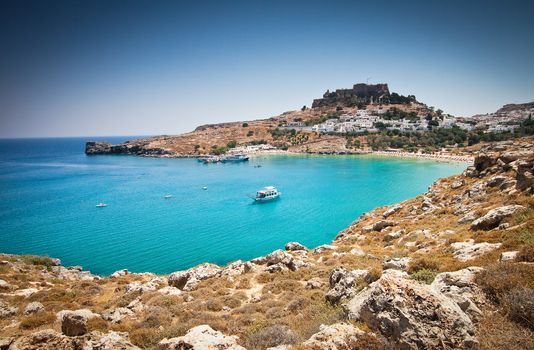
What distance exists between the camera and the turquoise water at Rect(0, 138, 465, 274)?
34000 mm

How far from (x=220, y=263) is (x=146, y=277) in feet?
31.1

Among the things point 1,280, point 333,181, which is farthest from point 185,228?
point 333,181

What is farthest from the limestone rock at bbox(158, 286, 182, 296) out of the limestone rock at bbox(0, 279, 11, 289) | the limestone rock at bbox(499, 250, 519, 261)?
the limestone rock at bbox(499, 250, 519, 261)

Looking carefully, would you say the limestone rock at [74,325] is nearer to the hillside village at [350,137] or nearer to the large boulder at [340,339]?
the large boulder at [340,339]

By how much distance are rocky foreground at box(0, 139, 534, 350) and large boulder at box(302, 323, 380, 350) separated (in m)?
0.02

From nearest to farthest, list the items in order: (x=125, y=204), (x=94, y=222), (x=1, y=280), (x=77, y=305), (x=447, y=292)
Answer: (x=447, y=292) < (x=77, y=305) < (x=1, y=280) < (x=94, y=222) < (x=125, y=204)

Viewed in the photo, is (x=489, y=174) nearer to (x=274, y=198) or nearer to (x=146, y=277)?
(x=146, y=277)

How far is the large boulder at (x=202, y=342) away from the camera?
21.1 feet

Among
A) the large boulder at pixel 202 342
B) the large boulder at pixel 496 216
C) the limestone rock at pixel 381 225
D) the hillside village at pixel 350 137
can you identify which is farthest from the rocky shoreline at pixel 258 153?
the large boulder at pixel 202 342

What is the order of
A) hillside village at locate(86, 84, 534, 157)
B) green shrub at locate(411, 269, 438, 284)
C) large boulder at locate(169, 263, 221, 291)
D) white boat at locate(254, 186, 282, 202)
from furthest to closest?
1. hillside village at locate(86, 84, 534, 157)
2. white boat at locate(254, 186, 282, 202)
3. large boulder at locate(169, 263, 221, 291)
4. green shrub at locate(411, 269, 438, 284)

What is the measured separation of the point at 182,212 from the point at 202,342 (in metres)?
46.6

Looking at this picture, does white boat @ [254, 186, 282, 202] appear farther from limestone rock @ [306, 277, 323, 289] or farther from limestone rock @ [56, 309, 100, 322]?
limestone rock @ [56, 309, 100, 322]

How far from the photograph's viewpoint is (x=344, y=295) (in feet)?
33.7

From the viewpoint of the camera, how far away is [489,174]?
2661 centimetres
